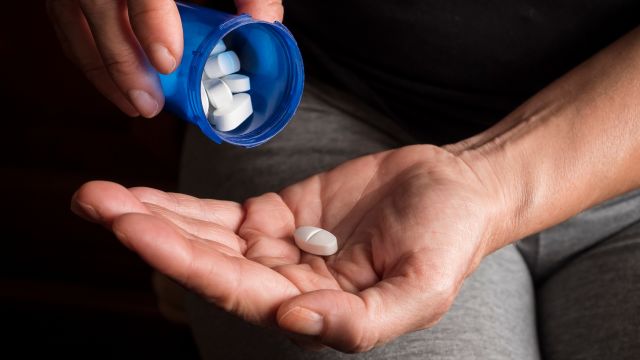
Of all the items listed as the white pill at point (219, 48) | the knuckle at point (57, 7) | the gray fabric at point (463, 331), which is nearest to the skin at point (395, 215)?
the gray fabric at point (463, 331)

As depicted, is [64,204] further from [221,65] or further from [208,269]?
[208,269]

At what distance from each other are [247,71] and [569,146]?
457mm

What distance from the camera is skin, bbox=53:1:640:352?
0.70 m

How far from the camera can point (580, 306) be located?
1018 mm

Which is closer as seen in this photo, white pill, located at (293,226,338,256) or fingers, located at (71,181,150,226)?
fingers, located at (71,181,150,226)

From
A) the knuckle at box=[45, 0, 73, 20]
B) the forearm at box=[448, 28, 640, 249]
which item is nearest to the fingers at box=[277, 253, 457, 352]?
the forearm at box=[448, 28, 640, 249]

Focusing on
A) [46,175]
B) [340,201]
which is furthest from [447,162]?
[46,175]

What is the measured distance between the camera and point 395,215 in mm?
857

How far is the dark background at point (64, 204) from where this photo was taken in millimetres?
1709

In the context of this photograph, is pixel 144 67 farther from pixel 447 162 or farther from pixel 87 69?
pixel 447 162

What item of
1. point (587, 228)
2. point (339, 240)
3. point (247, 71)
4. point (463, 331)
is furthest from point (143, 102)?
point (587, 228)

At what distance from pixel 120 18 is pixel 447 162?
0.44m

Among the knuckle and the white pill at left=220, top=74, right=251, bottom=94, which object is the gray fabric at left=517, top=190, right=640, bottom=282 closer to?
the white pill at left=220, top=74, right=251, bottom=94

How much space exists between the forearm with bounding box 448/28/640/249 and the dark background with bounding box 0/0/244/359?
3.05 feet
